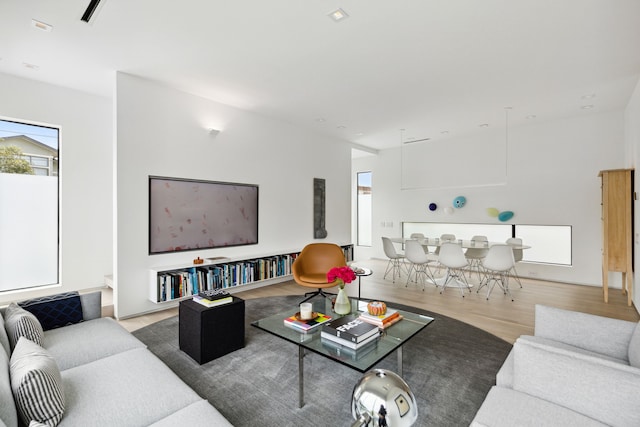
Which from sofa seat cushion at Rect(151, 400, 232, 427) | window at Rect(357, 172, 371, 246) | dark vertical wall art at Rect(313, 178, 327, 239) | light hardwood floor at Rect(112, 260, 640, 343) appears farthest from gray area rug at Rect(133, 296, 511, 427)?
window at Rect(357, 172, 371, 246)

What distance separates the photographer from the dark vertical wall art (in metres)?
6.55

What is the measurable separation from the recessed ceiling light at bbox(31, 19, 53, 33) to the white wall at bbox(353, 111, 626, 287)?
6.41m

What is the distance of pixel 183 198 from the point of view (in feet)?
14.9

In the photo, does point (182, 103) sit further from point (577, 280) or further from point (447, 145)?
point (577, 280)

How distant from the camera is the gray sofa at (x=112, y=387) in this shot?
4.82ft

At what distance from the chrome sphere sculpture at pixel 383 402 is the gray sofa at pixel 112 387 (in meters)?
1.03

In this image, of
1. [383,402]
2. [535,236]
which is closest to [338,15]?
[383,402]

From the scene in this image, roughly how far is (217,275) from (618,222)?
5896 millimetres

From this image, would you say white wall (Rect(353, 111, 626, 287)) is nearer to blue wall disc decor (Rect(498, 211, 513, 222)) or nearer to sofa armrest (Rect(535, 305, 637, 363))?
blue wall disc decor (Rect(498, 211, 513, 222))

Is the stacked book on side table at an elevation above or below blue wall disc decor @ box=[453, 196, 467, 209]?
below

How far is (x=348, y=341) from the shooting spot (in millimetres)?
2260

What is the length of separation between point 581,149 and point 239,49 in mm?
6060

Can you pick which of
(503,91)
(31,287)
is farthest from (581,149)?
(31,287)

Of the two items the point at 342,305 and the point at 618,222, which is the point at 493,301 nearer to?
the point at 618,222
